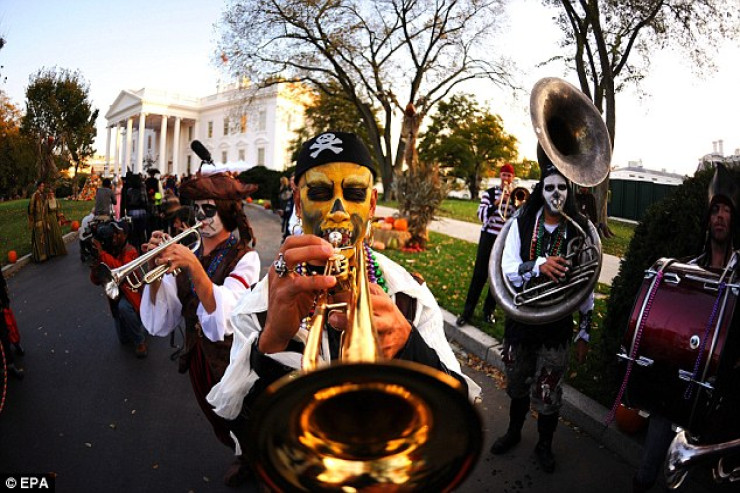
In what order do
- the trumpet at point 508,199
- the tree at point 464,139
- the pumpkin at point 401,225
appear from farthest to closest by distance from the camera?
the tree at point 464,139 < the pumpkin at point 401,225 < the trumpet at point 508,199

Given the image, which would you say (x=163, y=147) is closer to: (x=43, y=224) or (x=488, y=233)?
(x=43, y=224)

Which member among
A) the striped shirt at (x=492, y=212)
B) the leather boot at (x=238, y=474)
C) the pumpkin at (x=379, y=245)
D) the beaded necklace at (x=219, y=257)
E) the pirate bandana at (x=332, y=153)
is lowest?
the leather boot at (x=238, y=474)

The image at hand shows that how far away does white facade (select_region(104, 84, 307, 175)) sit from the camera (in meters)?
57.7

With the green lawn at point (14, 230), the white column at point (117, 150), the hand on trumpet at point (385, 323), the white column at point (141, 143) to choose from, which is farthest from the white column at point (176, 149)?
the hand on trumpet at point (385, 323)

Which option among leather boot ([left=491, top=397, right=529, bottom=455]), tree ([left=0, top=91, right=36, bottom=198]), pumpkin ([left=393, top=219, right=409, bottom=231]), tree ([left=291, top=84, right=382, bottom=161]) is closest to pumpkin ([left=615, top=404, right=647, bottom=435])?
leather boot ([left=491, top=397, right=529, bottom=455])

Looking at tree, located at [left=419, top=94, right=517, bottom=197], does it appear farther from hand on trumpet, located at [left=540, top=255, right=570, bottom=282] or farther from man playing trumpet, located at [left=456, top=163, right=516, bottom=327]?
hand on trumpet, located at [left=540, top=255, right=570, bottom=282]

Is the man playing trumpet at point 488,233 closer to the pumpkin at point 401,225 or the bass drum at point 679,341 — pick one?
the bass drum at point 679,341

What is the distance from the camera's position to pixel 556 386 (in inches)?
133

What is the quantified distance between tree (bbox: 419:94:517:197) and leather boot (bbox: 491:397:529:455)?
4280 centimetres

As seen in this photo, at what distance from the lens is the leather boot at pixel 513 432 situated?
3.66m

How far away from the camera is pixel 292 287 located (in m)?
1.41

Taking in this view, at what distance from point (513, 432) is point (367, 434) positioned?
288 centimetres

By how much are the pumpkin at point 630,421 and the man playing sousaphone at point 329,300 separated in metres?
2.59

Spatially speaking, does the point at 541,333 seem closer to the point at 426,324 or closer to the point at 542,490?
the point at 542,490
